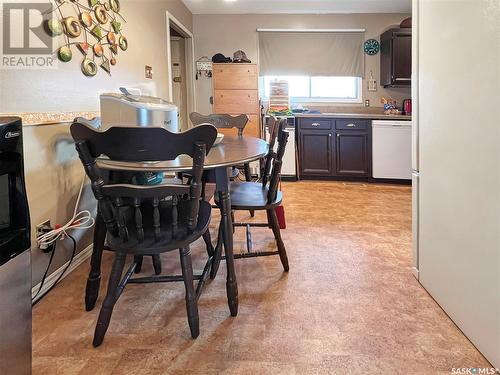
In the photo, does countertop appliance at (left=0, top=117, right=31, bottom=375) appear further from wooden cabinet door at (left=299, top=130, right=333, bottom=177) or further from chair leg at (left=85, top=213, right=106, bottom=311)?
wooden cabinet door at (left=299, top=130, right=333, bottom=177)

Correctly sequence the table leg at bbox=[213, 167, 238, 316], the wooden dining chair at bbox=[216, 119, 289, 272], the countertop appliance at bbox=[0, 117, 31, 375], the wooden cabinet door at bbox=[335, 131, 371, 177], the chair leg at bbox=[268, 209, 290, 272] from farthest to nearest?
the wooden cabinet door at bbox=[335, 131, 371, 177], the chair leg at bbox=[268, 209, 290, 272], the wooden dining chair at bbox=[216, 119, 289, 272], the table leg at bbox=[213, 167, 238, 316], the countertop appliance at bbox=[0, 117, 31, 375]

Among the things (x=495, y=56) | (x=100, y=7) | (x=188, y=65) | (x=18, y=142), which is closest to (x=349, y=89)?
(x=188, y=65)

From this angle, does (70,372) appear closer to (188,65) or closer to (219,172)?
(219,172)

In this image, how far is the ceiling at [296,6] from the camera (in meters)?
4.66

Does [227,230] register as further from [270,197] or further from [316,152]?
[316,152]

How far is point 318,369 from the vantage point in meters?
1.30

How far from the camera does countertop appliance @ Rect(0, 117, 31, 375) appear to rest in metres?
0.99

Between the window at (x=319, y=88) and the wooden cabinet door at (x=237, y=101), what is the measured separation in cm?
46

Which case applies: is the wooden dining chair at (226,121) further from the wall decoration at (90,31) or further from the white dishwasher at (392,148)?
the white dishwasher at (392,148)

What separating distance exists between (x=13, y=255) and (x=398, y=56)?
4.86 m

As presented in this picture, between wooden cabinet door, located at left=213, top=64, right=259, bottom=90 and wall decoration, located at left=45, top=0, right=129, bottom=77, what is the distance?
2.12 metres

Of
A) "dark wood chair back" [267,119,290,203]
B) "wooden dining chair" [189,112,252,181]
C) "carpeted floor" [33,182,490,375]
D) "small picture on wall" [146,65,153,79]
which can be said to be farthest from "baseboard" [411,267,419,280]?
"small picture on wall" [146,65,153,79]

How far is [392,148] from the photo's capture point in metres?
4.62

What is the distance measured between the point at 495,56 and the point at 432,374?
3.60ft
